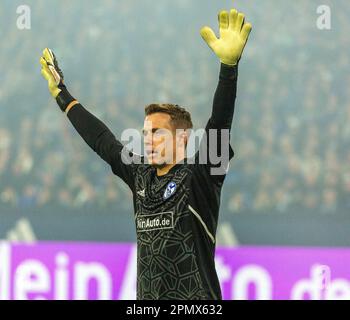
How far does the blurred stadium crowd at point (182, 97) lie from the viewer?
627 centimetres

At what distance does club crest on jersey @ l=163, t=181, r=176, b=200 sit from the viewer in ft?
9.48

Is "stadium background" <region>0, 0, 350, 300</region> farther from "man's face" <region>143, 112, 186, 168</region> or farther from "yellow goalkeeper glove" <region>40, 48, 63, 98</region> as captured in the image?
"man's face" <region>143, 112, 186, 168</region>

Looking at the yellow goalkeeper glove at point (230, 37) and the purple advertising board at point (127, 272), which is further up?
the yellow goalkeeper glove at point (230, 37)

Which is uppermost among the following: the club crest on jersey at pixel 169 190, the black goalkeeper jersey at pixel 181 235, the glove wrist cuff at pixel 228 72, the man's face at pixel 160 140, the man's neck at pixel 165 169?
the glove wrist cuff at pixel 228 72

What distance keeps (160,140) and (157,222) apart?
34 cm

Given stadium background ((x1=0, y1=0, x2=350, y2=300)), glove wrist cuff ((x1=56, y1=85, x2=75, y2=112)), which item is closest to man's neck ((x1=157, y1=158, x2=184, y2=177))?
glove wrist cuff ((x1=56, y1=85, x2=75, y2=112))

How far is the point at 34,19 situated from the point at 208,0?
5.70ft

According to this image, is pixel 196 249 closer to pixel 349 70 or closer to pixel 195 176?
pixel 195 176

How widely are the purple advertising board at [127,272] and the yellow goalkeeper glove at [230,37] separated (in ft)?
11.1

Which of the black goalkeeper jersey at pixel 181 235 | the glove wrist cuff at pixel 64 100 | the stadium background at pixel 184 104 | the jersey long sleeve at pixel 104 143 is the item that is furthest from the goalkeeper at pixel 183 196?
the stadium background at pixel 184 104

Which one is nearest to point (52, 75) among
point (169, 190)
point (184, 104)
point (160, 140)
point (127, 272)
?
point (160, 140)

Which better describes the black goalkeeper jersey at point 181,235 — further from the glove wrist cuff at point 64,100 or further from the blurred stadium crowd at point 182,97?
the blurred stadium crowd at point 182,97
